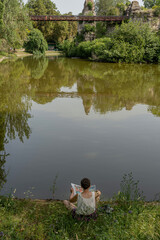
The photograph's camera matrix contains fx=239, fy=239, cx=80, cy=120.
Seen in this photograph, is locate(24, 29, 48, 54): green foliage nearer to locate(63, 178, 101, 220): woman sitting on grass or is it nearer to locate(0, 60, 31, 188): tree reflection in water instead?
locate(0, 60, 31, 188): tree reflection in water

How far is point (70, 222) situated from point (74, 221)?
0.25 feet

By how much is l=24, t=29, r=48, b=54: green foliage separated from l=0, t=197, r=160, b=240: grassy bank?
46713 millimetres

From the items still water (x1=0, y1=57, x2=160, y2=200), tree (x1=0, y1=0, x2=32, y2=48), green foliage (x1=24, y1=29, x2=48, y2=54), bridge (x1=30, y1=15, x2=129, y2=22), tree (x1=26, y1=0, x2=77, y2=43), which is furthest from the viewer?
tree (x1=26, y1=0, x2=77, y2=43)

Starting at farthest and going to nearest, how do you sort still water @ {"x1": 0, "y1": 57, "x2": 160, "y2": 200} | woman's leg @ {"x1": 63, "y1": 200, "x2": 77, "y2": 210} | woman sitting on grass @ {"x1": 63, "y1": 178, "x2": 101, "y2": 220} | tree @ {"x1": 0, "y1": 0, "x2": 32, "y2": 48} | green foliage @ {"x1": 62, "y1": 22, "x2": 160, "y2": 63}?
green foliage @ {"x1": 62, "y1": 22, "x2": 160, "y2": 63} → tree @ {"x1": 0, "y1": 0, "x2": 32, "y2": 48} → still water @ {"x1": 0, "y1": 57, "x2": 160, "y2": 200} → woman's leg @ {"x1": 63, "y1": 200, "x2": 77, "y2": 210} → woman sitting on grass @ {"x1": 63, "y1": 178, "x2": 101, "y2": 220}

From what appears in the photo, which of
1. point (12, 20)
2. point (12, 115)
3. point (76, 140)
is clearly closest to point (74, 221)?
point (76, 140)

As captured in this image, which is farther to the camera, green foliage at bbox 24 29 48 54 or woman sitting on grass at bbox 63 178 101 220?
green foliage at bbox 24 29 48 54

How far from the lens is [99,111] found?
10055mm

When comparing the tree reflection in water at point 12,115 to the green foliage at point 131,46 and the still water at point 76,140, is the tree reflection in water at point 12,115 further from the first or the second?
the green foliage at point 131,46

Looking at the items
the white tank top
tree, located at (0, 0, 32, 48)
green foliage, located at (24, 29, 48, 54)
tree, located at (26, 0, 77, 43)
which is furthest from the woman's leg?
tree, located at (26, 0, 77, 43)

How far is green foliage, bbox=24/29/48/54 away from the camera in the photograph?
47072 mm

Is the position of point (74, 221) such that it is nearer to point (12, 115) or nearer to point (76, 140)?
point (76, 140)

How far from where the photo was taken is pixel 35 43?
48.0 metres

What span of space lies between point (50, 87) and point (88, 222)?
1206 centimetres

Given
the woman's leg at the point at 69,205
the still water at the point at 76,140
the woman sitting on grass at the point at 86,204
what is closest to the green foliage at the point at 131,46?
the still water at the point at 76,140
